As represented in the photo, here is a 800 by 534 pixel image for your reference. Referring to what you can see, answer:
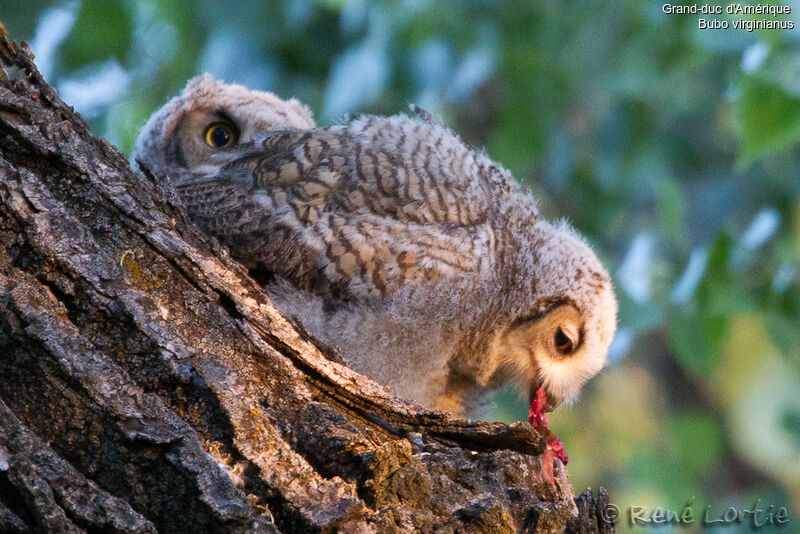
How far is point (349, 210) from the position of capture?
167cm

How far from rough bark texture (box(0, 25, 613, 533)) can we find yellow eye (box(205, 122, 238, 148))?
866 mm

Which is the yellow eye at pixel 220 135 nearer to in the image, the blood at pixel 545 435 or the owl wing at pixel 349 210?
the owl wing at pixel 349 210

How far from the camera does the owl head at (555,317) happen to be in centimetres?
187

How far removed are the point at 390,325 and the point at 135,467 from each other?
69 cm

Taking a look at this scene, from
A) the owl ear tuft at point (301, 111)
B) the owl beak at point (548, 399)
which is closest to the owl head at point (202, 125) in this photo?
the owl ear tuft at point (301, 111)

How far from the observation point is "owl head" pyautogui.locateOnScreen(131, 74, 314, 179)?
2.04m

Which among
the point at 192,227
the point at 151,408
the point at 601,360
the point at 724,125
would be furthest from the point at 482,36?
the point at 151,408

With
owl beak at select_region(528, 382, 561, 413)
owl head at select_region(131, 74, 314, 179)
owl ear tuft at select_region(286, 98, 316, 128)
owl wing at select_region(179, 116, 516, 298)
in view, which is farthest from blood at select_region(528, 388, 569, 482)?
owl ear tuft at select_region(286, 98, 316, 128)

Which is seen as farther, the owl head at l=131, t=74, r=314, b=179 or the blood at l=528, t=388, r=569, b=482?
the owl head at l=131, t=74, r=314, b=179

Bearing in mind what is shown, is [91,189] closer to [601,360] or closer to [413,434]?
[413,434]

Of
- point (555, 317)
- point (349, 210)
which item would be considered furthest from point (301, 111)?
point (555, 317)

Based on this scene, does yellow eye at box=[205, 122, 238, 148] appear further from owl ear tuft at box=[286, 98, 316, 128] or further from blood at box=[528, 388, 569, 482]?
blood at box=[528, 388, 569, 482]

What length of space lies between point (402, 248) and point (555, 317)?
0.49 metres

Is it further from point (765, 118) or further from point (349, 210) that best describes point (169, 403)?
point (765, 118)
